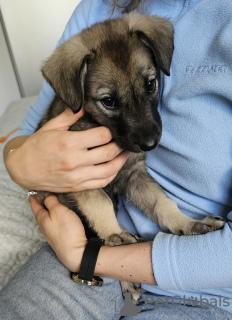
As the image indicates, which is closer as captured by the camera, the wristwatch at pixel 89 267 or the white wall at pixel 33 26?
the wristwatch at pixel 89 267

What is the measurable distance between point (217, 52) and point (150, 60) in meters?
0.27

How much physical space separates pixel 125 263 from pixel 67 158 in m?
0.48

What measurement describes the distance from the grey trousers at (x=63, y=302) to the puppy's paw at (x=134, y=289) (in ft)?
0.10

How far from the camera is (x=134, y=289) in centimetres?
140

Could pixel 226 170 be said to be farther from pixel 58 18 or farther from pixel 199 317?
pixel 58 18

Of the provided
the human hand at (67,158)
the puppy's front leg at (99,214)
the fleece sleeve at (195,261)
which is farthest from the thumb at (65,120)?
the fleece sleeve at (195,261)

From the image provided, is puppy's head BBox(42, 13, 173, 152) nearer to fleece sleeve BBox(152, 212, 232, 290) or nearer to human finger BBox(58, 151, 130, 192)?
human finger BBox(58, 151, 130, 192)

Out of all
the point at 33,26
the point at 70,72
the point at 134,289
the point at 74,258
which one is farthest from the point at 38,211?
the point at 33,26

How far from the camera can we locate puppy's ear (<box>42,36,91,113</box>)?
1276 millimetres

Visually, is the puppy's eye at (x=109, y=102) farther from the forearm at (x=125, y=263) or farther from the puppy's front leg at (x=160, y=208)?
the forearm at (x=125, y=263)

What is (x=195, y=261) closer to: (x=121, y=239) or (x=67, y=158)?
(x=121, y=239)

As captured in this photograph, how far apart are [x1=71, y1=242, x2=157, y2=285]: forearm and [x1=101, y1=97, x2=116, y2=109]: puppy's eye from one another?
22.2 inches

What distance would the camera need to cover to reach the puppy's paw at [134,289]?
1.38 m

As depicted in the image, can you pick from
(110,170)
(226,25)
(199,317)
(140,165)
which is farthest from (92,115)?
(199,317)
